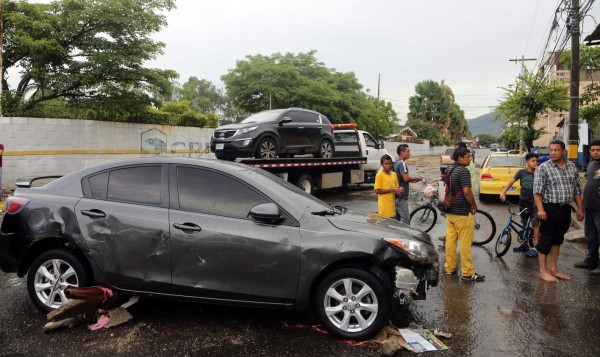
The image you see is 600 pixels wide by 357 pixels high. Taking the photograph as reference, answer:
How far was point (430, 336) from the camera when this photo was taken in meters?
3.74

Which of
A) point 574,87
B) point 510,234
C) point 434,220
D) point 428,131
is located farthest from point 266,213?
point 428,131

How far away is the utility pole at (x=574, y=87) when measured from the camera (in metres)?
11.6

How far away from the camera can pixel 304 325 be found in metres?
3.91

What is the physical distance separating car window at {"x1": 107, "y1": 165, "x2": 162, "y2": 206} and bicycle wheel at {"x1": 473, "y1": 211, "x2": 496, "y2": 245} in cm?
570

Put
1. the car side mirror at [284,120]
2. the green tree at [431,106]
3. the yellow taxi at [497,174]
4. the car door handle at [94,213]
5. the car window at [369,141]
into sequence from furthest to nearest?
the green tree at [431,106], the car window at [369,141], the yellow taxi at [497,174], the car side mirror at [284,120], the car door handle at [94,213]

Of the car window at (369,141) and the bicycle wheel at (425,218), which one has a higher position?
the car window at (369,141)

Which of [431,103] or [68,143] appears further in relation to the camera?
[431,103]

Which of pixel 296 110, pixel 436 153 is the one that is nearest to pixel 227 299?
pixel 296 110

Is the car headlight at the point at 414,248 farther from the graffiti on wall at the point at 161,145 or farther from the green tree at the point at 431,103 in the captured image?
the green tree at the point at 431,103

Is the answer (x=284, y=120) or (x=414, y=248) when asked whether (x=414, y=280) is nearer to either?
(x=414, y=248)

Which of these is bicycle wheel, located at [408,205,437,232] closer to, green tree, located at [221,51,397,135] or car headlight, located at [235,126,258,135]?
car headlight, located at [235,126,258,135]

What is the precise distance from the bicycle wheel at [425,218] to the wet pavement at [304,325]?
3012 millimetres

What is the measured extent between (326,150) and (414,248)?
29.9 ft

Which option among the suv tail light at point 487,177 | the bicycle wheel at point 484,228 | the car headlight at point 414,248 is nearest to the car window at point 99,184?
the car headlight at point 414,248
